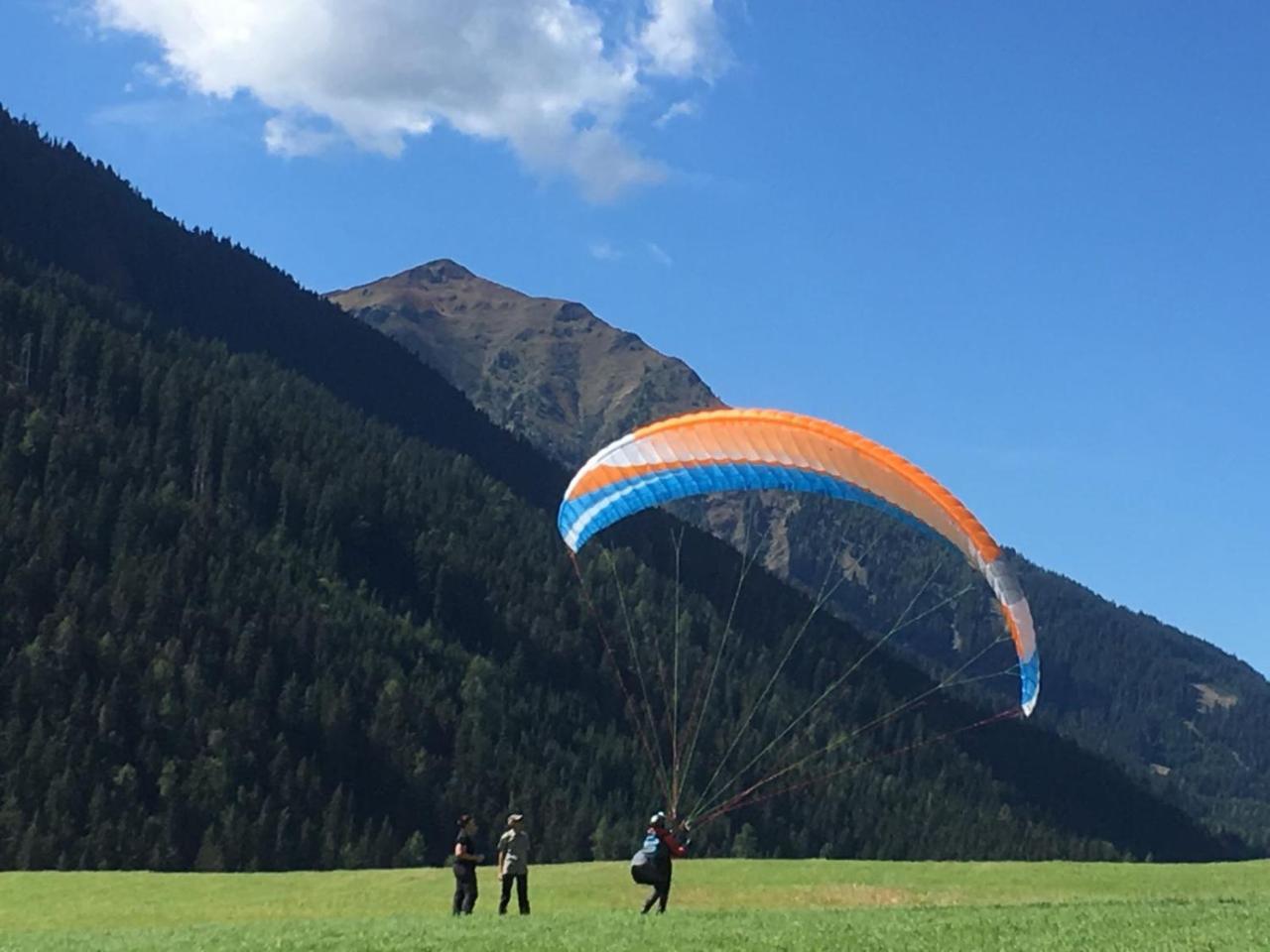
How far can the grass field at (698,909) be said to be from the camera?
2322cm

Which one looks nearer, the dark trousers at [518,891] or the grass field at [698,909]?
the grass field at [698,909]

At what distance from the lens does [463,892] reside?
2980 cm

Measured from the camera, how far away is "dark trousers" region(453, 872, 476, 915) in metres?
29.7

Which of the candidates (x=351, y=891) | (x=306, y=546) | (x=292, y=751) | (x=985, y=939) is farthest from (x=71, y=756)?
(x=985, y=939)

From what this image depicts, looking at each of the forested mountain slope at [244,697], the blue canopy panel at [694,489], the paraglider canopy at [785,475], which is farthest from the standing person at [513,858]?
the forested mountain slope at [244,697]

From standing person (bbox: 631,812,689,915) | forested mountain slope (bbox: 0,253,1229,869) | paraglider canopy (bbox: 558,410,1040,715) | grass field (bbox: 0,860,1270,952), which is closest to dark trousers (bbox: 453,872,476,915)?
grass field (bbox: 0,860,1270,952)

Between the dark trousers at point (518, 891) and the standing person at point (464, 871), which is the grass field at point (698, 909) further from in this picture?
the dark trousers at point (518, 891)

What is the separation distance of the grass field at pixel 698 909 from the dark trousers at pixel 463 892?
0.33m

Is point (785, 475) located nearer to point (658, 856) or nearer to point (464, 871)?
point (658, 856)

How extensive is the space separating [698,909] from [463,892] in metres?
4.99

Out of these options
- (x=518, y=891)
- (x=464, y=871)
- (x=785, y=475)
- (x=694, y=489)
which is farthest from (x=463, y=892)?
(x=785, y=475)

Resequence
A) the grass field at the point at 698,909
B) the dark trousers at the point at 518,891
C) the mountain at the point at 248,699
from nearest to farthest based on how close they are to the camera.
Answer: the grass field at the point at 698,909 < the dark trousers at the point at 518,891 < the mountain at the point at 248,699

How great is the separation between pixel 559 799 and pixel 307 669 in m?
30.6

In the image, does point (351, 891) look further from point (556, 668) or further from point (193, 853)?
point (556, 668)
